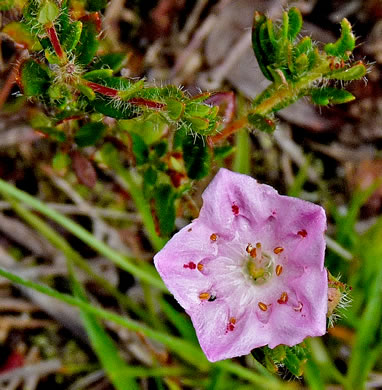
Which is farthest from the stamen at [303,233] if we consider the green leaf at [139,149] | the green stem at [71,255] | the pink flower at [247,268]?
the green stem at [71,255]

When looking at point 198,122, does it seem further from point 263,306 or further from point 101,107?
point 263,306

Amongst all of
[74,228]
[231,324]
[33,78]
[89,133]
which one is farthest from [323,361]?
[33,78]

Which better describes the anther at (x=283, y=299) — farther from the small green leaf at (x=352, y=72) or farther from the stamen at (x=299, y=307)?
the small green leaf at (x=352, y=72)

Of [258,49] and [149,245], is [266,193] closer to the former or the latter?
[258,49]

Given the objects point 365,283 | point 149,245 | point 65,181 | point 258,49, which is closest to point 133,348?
point 149,245

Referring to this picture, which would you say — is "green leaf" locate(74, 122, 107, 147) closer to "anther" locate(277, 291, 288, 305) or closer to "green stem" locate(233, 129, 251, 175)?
"anther" locate(277, 291, 288, 305)

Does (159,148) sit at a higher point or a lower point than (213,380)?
higher
